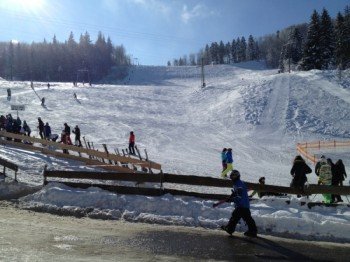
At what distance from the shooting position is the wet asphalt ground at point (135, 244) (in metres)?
8.57

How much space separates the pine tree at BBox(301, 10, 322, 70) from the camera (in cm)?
7062

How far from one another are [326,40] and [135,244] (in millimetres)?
68562

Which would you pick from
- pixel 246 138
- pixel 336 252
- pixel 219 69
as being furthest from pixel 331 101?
pixel 219 69

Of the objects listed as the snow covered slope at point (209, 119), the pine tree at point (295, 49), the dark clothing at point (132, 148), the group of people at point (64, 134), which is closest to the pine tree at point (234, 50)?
the pine tree at point (295, 49)

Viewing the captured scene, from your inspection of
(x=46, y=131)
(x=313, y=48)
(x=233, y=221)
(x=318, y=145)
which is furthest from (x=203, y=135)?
(x=313, y=48)

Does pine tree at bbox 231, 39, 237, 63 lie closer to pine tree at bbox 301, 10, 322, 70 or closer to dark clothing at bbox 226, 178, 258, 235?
pine tree at bbox 301, 10, 322, 70

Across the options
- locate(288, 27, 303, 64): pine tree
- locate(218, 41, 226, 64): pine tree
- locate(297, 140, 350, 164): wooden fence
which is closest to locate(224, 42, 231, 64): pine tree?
locate(218, 41, 226, 64): pine tree

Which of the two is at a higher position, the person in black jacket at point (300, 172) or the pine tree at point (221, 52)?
the pine tree at point (221, 52)

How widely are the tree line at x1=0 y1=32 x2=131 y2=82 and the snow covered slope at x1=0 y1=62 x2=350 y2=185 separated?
76.6 meters

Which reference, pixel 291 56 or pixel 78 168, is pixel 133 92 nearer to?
pixel 291 56

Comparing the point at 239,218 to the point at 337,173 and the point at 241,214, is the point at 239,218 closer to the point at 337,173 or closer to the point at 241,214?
the point at 241,214

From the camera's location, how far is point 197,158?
30.2 metres

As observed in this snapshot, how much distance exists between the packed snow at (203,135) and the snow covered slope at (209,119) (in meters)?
0.09

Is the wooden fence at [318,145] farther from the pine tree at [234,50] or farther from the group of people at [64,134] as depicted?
the pine tree at [234,50]
